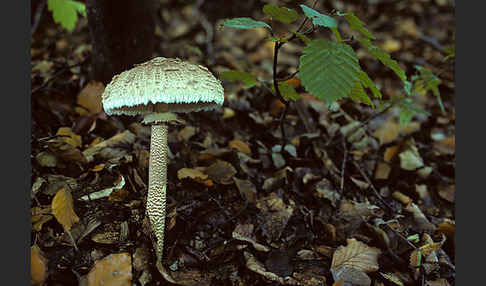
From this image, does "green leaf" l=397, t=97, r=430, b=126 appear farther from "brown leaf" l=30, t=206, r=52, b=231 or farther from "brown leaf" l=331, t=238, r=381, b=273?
"brown leaf" l=30, t=206, r=52, b=231

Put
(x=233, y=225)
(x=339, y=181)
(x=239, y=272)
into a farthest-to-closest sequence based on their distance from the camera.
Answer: (x=339, y=181), (x=233, y=225), (x=239, y=272)

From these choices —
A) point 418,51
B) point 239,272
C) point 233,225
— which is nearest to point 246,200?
point 233,225

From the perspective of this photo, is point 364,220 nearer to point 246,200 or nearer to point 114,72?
point 246,200

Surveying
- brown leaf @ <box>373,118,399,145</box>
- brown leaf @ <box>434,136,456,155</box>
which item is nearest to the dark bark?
brown leaf @ <box>373,118,399,145</box>

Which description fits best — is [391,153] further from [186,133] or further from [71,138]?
[71,138]

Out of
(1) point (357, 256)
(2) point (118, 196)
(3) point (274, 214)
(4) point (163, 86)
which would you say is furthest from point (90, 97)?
(1) point (357, 256)

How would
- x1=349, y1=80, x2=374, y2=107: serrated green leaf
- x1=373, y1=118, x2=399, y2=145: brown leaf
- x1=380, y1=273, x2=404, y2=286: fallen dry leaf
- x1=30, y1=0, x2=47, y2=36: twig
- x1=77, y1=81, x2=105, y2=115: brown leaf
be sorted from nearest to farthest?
x1=349, y1=80, x2=374, y2=107: serrated green leaf < x1=380, y1=273, x2=404, y2=286: fallen dry leaf < x1=77, y1=81, x2=105, y2=115: brown leaf < x1=373, y1=118, x2=399, y2=145: brown leaf < x1=30, y1=0, x2=47, y2=36: twig
